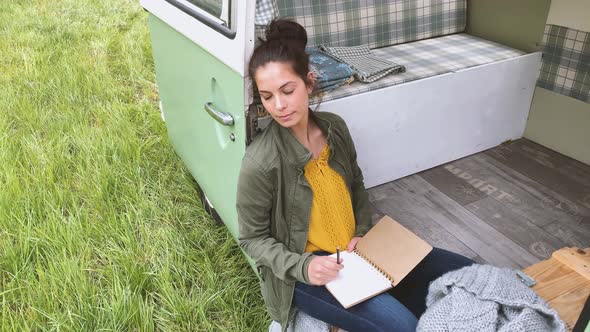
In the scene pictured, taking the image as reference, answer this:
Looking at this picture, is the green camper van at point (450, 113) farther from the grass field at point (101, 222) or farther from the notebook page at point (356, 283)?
the notebook page at point (356, 283)

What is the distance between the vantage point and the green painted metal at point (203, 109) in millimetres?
1602

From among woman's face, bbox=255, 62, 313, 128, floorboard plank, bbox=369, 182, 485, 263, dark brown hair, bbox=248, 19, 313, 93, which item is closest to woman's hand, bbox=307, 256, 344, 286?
woman's face, bbox=255, 62, 313, 128

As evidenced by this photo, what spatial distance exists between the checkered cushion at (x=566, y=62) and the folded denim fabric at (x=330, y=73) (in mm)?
1163

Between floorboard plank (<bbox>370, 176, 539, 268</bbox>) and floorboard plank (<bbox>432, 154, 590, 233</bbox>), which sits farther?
floorboard plank (<bbox>432, 154, 590, 233</bbox>)

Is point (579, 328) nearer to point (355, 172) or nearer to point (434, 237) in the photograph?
point (355, 172)

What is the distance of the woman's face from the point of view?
4.31ft

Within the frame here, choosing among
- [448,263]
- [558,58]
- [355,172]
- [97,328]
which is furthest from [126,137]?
[558,58]

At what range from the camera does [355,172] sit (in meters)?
1.63

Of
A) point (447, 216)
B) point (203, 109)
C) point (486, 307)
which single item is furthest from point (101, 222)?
point (486, 307)

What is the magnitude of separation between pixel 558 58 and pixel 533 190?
73 cm

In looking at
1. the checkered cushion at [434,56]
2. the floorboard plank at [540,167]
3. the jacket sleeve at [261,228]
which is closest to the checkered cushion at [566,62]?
the checkered cushion at [434,56]

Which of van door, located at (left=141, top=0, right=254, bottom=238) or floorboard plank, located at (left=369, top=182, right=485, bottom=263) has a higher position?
van door, located at (left=141, top=0, right=254, bottom=238)

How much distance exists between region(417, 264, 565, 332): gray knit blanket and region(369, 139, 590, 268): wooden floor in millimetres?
774

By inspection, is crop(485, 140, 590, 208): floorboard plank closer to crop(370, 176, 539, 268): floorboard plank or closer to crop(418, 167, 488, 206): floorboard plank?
crop(418, 167, 488, 206): floorboard plank
